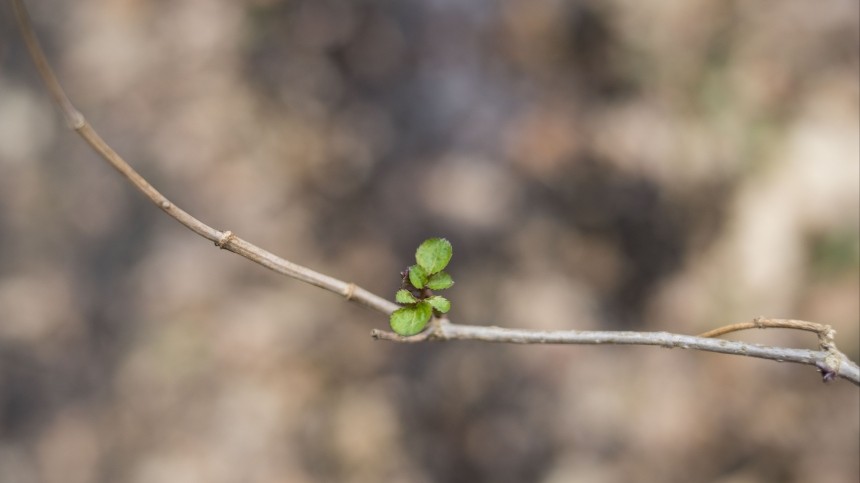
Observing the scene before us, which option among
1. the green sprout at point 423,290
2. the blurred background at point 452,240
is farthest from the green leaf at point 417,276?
the blurred background at point 452,240

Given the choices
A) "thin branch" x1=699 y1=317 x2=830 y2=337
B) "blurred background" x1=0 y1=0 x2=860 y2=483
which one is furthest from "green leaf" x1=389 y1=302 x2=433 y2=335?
"blurred background" x1=0 y1=0 x2=860 y2=483

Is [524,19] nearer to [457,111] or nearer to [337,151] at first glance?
[457,111]

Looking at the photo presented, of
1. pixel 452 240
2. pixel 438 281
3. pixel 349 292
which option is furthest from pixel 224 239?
pixel 452 240

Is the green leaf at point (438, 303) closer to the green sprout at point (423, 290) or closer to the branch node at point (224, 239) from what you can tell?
the green sprout at point (423, 290)

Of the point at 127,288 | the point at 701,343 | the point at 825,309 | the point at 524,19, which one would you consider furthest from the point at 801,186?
the point at 127,288

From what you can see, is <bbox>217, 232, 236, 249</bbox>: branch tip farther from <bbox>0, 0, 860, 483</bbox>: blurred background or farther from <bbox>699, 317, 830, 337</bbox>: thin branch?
<bbox>0, 0, 860, 483</bbox>: blurred background

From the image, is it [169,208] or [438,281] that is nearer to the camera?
[169,208]

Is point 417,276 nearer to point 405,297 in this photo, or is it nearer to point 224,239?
point 405,297

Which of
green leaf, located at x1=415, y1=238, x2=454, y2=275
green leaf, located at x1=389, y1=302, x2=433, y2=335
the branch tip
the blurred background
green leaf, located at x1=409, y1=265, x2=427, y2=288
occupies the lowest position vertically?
green leaf, located at x1=389, y1=302, x2=433, y2=335

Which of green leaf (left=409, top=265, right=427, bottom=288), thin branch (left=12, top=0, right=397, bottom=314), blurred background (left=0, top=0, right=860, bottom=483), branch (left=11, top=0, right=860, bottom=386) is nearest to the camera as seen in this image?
thin branch (left=12, top=0, right=397, bottom=314)
